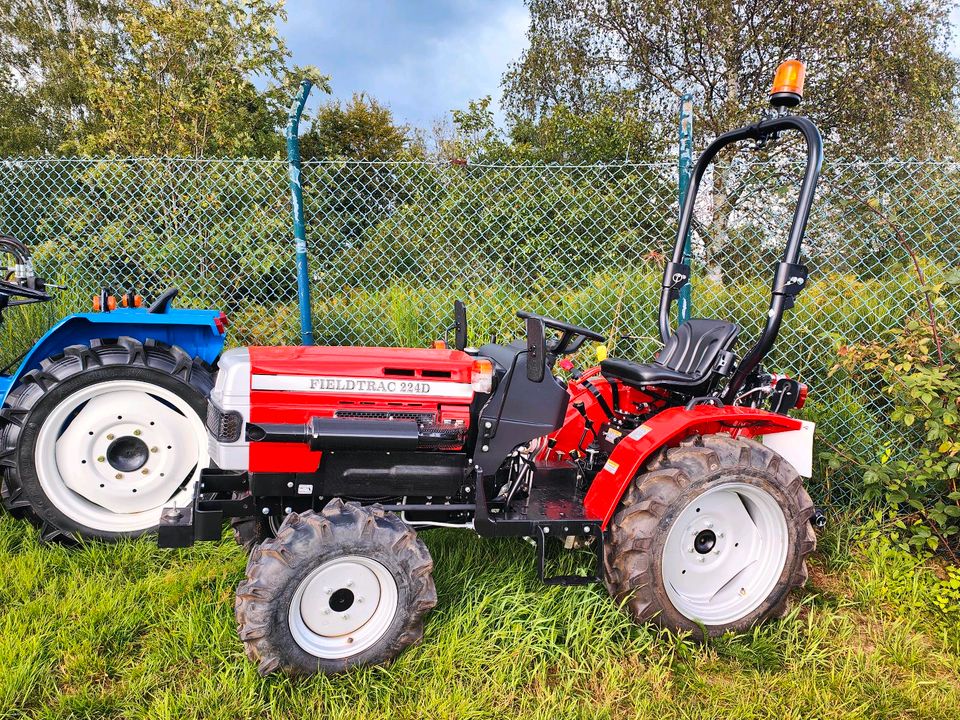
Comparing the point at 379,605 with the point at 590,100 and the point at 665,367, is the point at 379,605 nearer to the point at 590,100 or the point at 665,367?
the point at 665,367

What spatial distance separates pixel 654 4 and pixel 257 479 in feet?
48.3

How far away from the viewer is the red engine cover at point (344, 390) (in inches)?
101

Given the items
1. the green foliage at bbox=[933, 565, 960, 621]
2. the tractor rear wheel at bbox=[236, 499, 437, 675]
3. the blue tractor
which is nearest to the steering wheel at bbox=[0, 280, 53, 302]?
the blue tractor

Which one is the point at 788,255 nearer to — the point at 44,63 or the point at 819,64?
the point at 819,64

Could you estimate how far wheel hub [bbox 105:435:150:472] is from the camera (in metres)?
3.39

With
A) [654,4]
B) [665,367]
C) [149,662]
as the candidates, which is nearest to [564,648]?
[665,367]

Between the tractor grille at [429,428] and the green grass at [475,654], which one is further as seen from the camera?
the tractor grille at [429,428]

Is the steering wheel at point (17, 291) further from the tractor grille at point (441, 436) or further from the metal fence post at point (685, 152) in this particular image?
the metal fence post at point (685, 152)

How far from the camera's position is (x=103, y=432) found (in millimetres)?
3379

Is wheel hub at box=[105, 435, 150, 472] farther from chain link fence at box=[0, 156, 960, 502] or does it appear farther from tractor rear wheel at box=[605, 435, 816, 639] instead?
tractor rear wheel at box=[605, 435, 816, 639]

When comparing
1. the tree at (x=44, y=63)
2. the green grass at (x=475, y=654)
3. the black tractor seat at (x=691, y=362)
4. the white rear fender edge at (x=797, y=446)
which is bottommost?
the green grass at (x=475, y=654)

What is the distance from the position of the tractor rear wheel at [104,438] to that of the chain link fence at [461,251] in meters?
1.26

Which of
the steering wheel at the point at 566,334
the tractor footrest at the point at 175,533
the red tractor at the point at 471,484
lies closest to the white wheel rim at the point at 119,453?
the red tractor at the point at 471,484

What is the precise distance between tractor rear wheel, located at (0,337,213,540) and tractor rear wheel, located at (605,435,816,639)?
7.06ft
